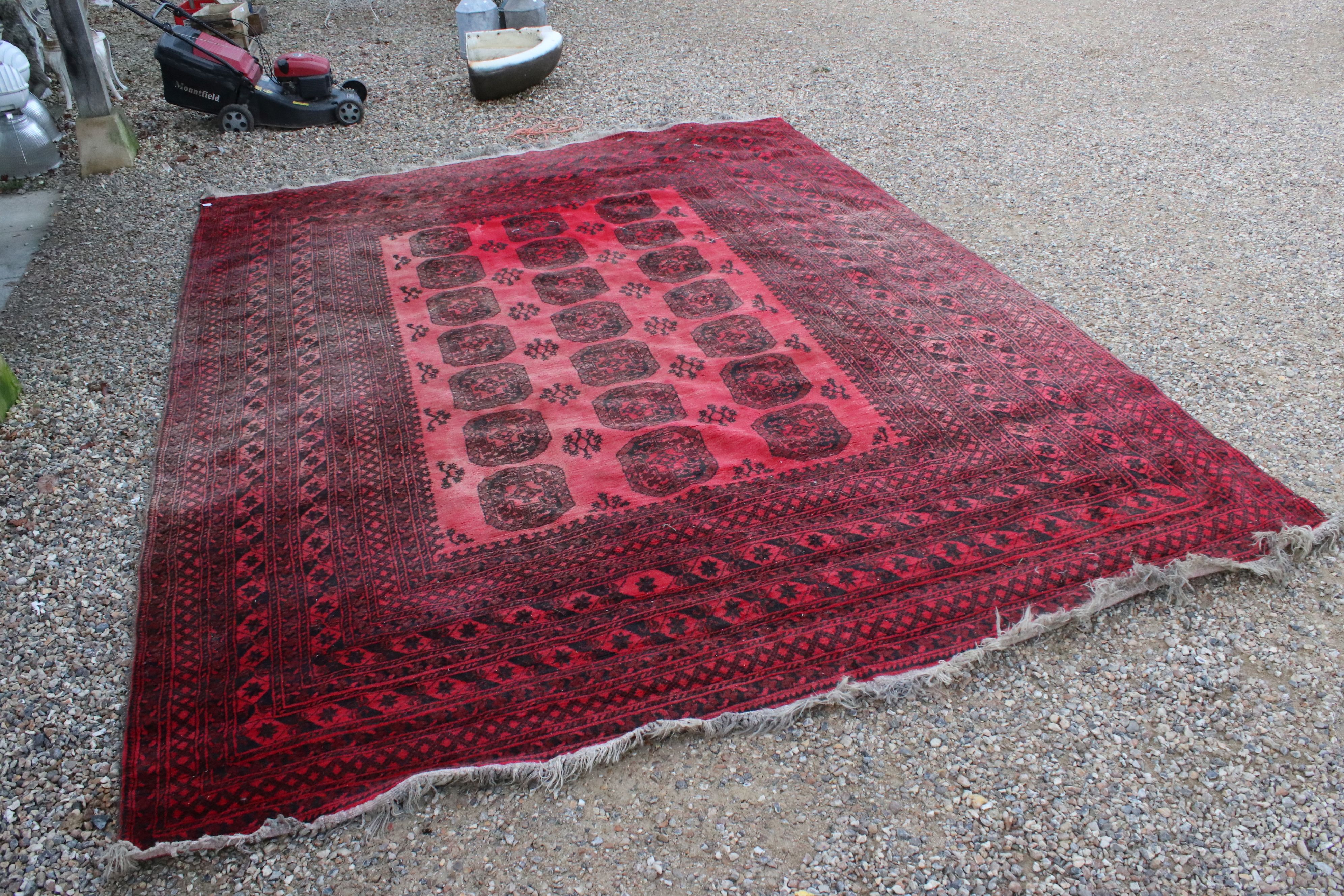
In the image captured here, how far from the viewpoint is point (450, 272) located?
400 cm

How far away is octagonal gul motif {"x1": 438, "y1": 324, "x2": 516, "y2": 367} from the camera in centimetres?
346

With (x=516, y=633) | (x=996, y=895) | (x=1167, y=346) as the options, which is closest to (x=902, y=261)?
(x=1167, y=346)

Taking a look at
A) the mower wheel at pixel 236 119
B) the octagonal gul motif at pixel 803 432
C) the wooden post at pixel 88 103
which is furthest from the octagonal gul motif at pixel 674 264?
the wooden post at pixel 88 103

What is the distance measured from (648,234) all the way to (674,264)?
323 mm

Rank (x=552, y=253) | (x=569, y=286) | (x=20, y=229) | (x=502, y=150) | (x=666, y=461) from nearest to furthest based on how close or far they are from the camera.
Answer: (x=666, y=461) → (x=569, y=286) → (x=552, y=253) → (x=20, y=229) → (x=502, y=150)

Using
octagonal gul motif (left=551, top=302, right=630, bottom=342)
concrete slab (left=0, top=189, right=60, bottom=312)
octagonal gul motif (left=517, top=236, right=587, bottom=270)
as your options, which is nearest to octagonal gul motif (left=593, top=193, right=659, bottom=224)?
octagonal gul motif (left=517, top=236, right=587, bottom=270)

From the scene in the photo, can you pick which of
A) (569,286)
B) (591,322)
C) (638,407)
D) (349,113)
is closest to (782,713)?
(638,407)

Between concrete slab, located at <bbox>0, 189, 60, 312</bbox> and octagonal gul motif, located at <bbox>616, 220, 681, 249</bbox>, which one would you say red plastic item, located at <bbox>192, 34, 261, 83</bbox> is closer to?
concrete slab, located at <bbox>0, 189, 60, 312</bbox>

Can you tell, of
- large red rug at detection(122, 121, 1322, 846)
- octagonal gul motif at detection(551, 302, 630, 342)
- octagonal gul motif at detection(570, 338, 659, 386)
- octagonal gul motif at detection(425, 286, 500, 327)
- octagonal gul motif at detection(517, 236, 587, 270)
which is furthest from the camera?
octagonal gul motif at detection(517, 236, 587, 270)

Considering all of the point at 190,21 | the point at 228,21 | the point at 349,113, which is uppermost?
the point at 190,21

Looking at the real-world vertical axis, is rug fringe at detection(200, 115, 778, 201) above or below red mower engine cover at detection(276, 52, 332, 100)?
below

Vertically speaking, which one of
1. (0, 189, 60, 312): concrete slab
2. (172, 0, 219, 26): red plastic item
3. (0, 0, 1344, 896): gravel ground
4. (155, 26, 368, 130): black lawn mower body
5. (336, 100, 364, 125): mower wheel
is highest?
(172, 0, 219, 26): red plastic item

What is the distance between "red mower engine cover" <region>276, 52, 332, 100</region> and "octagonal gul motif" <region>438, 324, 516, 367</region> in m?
2.78

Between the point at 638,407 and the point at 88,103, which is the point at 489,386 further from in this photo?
the point at 88,103
